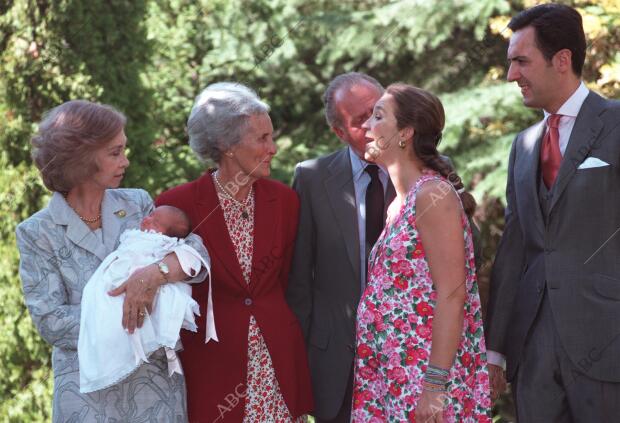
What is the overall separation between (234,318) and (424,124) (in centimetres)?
111

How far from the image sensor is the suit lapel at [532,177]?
3750mm

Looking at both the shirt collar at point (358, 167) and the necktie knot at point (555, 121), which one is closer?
the necktie knot at point (555, 121)

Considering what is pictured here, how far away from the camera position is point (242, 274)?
3.88 metres

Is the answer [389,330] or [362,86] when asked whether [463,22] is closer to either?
[362,86]

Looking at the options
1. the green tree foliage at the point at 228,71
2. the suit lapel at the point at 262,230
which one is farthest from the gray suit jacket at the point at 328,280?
the green tree foliage at the point at 228,71

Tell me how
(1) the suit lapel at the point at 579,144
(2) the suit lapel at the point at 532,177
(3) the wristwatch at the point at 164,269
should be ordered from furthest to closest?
(2) the suit lapel at the point at 532,177
(1) the suit lapel at the point at 579,144
(3) the wristwatch at the point at 164,269

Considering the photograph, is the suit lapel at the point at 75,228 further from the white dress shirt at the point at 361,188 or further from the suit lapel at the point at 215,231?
the white dress shirt at the point at 361,188

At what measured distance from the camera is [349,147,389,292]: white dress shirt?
4031 millimetres

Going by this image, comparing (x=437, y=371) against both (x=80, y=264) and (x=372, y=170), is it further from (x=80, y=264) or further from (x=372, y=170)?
(x=80, y=264)

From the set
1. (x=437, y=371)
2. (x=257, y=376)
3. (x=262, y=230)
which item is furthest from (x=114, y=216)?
(x=437, y=371)

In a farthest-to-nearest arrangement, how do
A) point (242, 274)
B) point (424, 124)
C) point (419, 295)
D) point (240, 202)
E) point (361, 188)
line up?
1. point (361, 188)
2. point (240, 202)
3. point (242, 274)
4. point (424, 124)
5. point (419, 295)

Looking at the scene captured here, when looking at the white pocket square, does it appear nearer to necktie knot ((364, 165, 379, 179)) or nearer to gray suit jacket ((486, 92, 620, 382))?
gray suit jacket ((486, 92, 620, 382))

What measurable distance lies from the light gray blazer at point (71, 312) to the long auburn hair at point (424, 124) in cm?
99

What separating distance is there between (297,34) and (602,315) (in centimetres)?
741
